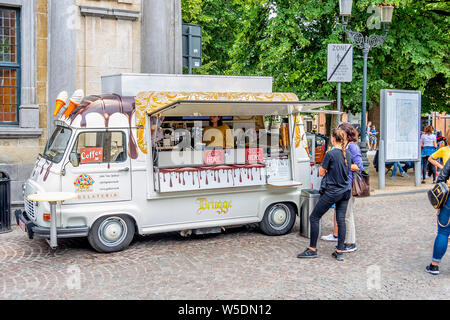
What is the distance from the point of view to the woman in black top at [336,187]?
22.5ft

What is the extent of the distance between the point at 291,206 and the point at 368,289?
10.1 ft

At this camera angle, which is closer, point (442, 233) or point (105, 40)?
point (442, 233)

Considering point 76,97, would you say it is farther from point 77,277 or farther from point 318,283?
point 318,283

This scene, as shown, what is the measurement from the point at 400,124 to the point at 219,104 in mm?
8162

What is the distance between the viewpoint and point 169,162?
786cm

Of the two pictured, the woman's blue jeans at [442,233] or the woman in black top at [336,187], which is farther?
the woman in black top at [336,187]

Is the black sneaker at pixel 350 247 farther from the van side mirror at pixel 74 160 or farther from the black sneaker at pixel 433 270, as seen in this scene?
the van side mirror at pixel 74 160

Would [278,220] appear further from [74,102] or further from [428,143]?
[428,143]

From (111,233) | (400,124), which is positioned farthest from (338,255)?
(400,124)

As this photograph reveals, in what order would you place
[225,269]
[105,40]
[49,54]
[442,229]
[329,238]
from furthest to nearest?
1. [105,40]
2. [49,54]
3. [329,238]
4. [225,269]
5. [442,229]

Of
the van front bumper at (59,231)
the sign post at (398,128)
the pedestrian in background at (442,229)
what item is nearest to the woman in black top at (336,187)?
the pedestrian in background at (442,229)

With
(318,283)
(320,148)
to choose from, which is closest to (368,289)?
(318,283)

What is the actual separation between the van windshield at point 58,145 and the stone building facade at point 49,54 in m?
2.92

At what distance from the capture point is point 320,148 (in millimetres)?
17781
